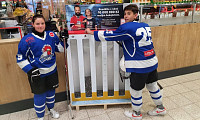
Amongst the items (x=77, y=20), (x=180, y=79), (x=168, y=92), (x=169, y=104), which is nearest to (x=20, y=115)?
(x=77, y=20)

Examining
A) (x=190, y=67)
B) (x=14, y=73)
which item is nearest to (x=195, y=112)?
(x=190, y=67)

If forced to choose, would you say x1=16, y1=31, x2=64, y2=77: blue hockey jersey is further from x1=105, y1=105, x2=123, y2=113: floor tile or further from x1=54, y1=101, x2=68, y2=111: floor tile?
x1=105, y1=105, x2=123, y2=113: floor tile

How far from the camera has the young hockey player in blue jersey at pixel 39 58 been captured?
1935 mm

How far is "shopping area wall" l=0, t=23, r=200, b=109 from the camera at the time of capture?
7.65 feet

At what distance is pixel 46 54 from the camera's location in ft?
6.70

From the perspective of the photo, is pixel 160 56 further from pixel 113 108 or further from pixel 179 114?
pixel 113 108

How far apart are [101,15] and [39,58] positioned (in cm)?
99

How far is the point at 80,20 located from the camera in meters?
2.26

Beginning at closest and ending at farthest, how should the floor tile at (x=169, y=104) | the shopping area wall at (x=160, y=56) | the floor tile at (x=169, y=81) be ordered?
1. the shopping area wall at (x=160, y=56)
2. the floor tile at (x=169, y=104)
3. the floor tile at (x=169, y=81)

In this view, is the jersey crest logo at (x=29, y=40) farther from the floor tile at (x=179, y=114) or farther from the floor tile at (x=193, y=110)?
the floor tile at (x=193, y=110)

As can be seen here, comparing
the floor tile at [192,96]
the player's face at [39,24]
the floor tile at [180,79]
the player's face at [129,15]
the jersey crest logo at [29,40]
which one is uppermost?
the player's face at [129,15]

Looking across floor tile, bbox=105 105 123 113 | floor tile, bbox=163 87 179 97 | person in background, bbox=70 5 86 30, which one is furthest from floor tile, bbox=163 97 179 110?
person in background, bbox=70 5 86 30

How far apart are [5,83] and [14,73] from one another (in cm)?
19

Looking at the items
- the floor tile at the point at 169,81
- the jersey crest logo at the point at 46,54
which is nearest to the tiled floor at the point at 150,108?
the floor tile at the point at 169,81
